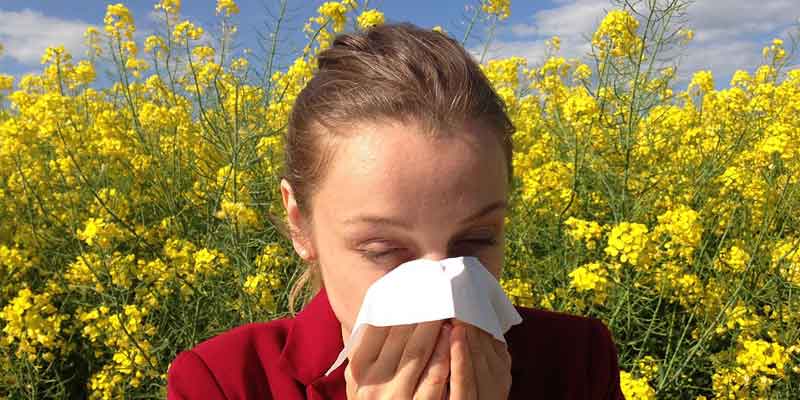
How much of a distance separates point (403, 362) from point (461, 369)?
75mm

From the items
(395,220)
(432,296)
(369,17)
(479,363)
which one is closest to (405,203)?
(395,220)

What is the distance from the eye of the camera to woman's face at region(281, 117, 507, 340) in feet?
3.34

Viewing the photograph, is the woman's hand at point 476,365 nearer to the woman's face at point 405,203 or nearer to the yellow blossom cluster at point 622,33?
the woman's face at point 405,203

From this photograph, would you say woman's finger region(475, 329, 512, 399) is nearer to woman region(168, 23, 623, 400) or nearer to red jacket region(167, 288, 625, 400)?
woman region(168, 23, 623, 400)

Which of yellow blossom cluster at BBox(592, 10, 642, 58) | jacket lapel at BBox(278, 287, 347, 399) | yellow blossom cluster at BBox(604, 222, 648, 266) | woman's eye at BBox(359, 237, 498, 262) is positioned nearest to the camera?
woman's eye at BBox(359, 237, 498, 262)

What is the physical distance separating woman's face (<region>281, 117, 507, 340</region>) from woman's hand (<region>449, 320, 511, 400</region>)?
4.6 inches

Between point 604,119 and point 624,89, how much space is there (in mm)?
168

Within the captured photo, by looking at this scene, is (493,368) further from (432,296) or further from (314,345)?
(314,345)

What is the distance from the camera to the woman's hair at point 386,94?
1135mm

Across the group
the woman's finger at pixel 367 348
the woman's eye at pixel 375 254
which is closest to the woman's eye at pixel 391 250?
the woman's eye at pixel 375 254

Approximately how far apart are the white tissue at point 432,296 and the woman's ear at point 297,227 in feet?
1.03

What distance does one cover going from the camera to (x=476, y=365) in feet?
3.27

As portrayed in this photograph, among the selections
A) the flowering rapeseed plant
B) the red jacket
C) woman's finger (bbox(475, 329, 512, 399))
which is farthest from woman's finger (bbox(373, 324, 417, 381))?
the flowering rapeseed plant

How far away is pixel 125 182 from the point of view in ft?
11.9
